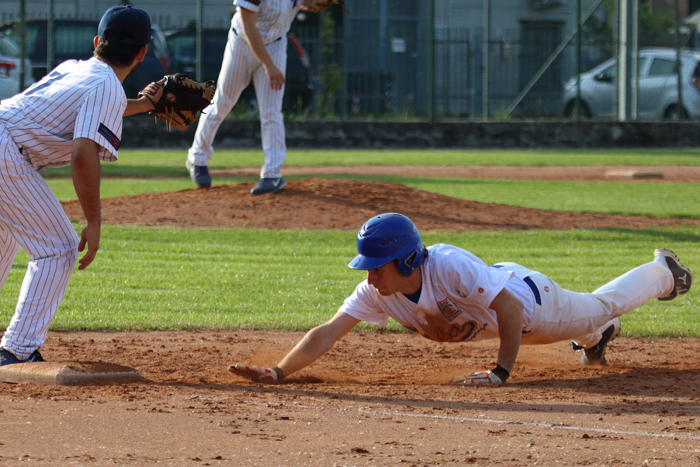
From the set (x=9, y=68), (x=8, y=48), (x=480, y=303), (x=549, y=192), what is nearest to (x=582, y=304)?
(x=480, y=303)

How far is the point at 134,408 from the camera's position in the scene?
3.80 metres

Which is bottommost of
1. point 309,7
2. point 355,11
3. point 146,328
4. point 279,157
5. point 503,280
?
point 146,328

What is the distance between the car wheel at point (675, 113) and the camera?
2205cm

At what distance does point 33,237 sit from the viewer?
13.9ft

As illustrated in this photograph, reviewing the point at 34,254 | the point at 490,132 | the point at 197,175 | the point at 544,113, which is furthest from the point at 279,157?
the point at 544,113

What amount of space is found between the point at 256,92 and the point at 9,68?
36.9 ft

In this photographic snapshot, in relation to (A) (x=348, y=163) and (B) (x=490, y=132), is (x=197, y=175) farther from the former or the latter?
(B) (x=490, y=132)

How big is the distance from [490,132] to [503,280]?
1747 centimetres

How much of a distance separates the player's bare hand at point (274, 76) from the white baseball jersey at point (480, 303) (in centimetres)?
467

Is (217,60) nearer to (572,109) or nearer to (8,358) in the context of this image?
(572,109)

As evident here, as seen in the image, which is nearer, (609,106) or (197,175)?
(197,175)

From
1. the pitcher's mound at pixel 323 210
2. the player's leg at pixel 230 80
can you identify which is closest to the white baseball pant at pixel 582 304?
the pitcher's mound at pixel 323 210

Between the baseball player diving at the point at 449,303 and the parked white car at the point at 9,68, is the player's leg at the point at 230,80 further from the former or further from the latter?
the parked white car at the point at 9,68

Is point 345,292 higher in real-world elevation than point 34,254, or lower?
lower
